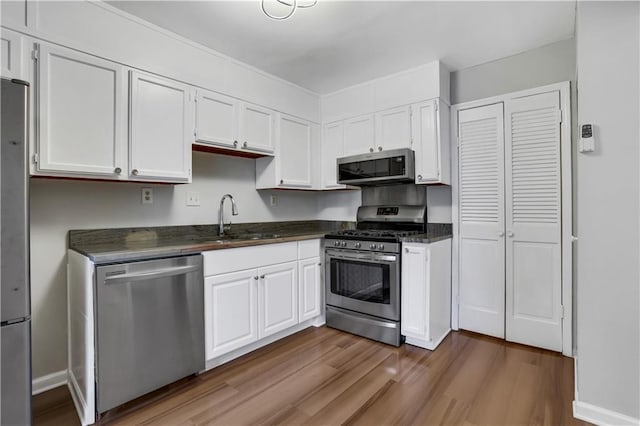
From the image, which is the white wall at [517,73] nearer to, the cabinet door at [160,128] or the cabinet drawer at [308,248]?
the cabinet drawer at [308,248]

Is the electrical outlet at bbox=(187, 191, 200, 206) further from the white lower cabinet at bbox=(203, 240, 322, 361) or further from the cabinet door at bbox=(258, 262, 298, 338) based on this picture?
the cabinet door at bbox=(258, 262, 298, 338)

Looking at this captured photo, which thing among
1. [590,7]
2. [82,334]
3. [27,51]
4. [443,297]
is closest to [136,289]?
[82,334]

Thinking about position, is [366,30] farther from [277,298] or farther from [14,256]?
[14,256]

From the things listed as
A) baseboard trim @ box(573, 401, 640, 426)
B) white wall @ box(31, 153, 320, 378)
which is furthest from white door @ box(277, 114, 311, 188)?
baseboard trim @ box(573, 401, 640, 426)

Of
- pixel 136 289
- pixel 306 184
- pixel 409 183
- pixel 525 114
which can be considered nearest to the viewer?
pixel 136 289

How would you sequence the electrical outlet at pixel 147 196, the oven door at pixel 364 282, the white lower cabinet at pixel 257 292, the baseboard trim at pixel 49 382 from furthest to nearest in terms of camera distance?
the oven door at pixel 364 282 → the electrical outlet at pixel 147 196 → the white lower cabinet at pixel 257 292 → the baseboard trim at pixel 49 382

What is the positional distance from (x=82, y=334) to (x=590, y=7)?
3.34 meters

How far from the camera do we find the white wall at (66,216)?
6.49ft

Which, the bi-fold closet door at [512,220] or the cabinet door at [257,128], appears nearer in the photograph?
the bi-fold closet door at [512,220]

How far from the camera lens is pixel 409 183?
123 inches

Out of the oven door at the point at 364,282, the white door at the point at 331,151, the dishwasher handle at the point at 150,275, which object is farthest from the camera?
the white door at the point at 331,151

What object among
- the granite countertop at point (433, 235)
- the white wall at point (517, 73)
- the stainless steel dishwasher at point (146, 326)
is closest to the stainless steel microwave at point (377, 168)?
the granite countertop at point (433, 235)

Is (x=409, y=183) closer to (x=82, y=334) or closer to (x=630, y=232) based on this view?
(x=630, y=232)

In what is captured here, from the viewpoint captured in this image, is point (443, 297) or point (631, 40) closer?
point (631, 40)
